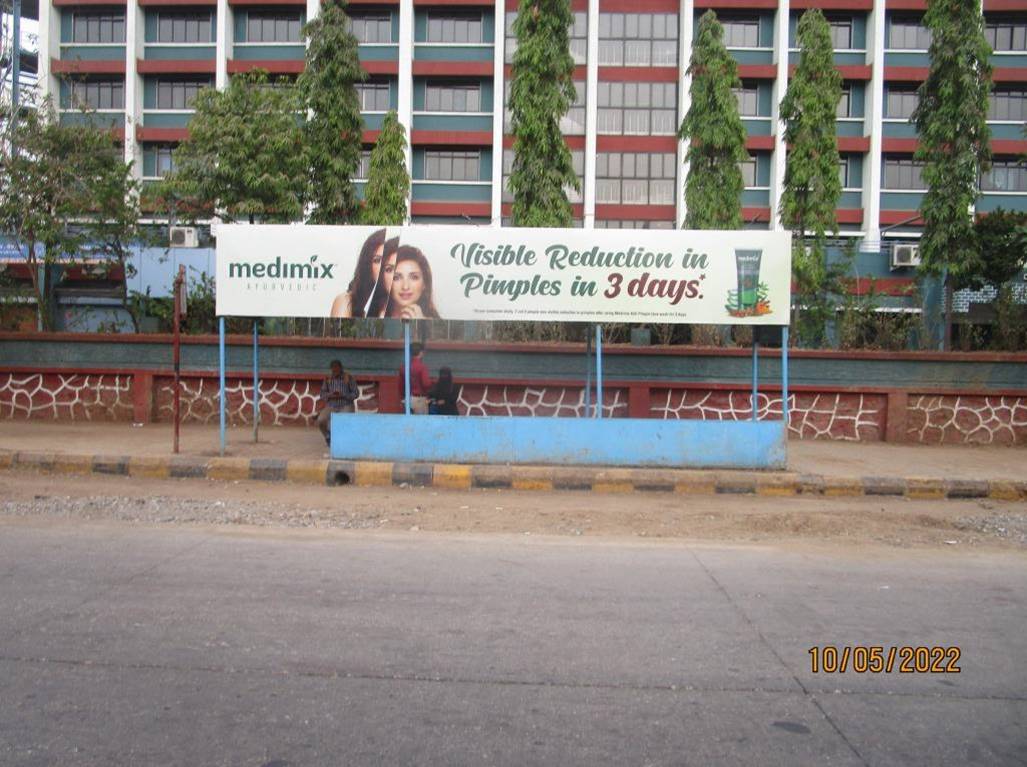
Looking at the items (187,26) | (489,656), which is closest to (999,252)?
(489,656)

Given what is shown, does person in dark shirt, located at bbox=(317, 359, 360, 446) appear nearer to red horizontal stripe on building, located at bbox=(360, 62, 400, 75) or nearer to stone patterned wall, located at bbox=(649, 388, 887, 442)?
stone patterned wall, located at bbox=(649, 388, 887, 442)

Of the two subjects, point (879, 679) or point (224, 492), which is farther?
point (224, 492)

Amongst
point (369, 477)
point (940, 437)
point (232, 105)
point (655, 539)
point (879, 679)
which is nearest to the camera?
point (879, 679)

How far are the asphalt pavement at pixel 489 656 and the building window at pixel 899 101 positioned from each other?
1313 inches

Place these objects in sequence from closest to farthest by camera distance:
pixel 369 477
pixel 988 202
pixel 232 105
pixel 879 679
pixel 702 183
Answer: pixel 879 679 → pixel 369 477 → pixel 232 105 → pixel 702 183 → pixel 988 202

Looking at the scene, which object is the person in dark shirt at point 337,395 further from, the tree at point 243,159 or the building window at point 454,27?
the building window at point 454,27

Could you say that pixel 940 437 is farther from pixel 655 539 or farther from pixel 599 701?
pixel 599 701

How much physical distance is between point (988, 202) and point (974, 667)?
116ft

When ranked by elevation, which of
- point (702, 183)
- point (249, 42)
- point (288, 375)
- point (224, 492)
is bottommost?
point (224, 492)

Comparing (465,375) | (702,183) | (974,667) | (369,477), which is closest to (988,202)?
(702,183)

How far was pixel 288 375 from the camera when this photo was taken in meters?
15.0

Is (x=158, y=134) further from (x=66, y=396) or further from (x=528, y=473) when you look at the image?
(x=528, y=473)

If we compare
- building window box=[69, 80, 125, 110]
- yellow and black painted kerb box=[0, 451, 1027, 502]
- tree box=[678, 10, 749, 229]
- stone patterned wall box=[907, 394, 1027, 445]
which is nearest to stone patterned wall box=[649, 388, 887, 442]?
stone patterned wall box=[907, 394, 1027, 445]
